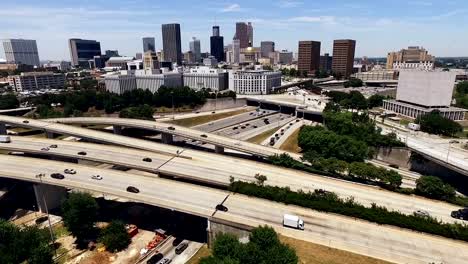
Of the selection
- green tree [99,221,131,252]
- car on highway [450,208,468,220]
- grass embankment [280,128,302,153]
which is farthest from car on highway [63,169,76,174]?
car on highway [450,208,468,220]

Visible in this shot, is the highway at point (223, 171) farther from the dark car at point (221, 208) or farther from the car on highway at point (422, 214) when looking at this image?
the dark car at point (221, 208)

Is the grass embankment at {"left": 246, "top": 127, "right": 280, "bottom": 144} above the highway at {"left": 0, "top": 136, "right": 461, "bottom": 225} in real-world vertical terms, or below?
below

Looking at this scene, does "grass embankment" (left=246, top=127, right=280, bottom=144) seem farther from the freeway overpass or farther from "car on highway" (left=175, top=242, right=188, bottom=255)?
"car on highway" (left=175, top=242, right=188, bottom=255)

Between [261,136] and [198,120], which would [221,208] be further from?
[198,120]

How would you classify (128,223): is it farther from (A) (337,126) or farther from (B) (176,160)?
(A) (337,126)

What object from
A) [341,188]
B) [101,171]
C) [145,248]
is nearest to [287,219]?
[341,188]

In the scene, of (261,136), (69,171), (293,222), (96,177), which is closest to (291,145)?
(261,136)
